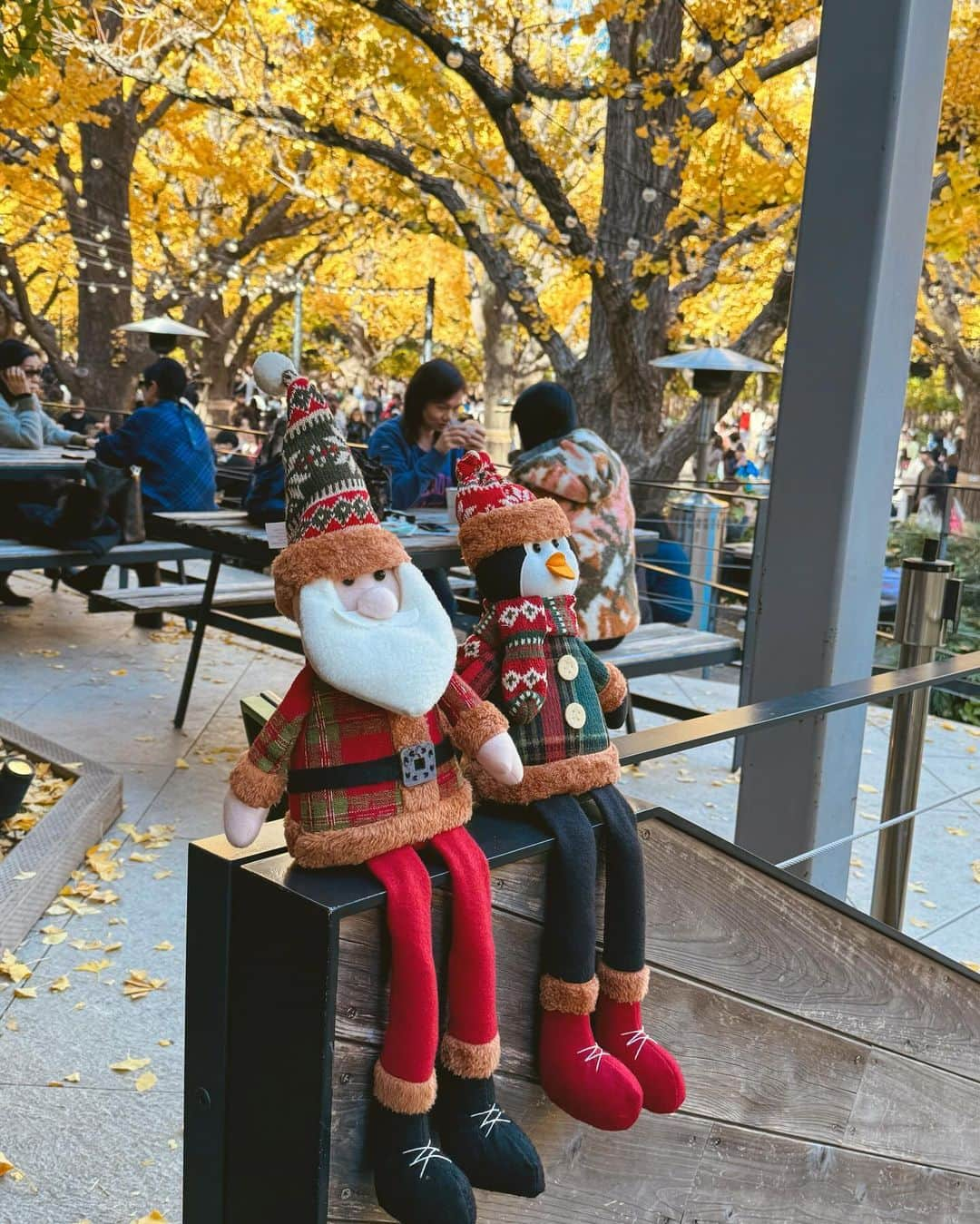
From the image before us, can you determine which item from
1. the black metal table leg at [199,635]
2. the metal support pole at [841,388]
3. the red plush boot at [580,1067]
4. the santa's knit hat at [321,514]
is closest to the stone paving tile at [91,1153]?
the red plush boot at [580,1067]

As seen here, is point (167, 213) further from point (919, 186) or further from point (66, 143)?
point (919, 186)

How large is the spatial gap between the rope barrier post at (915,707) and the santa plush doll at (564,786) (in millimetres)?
1745

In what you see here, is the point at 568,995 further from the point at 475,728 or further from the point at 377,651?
the point at 377,651

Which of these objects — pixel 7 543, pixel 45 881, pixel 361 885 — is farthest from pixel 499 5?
pixel 361 885

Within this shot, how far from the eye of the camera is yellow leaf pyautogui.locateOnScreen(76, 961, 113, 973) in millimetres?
3525

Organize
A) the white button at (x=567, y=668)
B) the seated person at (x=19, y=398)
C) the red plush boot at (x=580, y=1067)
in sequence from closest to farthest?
the red plush boot at (x=580, y=1067) → the white button at (x=567, y=668) → the seated person at (x=19, y=398)

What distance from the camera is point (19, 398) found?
8.05 metres

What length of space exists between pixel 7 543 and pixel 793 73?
1137 centimetres

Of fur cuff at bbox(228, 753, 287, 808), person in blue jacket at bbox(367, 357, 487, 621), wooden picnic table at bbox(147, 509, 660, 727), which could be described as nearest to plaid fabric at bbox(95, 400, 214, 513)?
wooden picnic table at bbox(147, 509, 660, 727)

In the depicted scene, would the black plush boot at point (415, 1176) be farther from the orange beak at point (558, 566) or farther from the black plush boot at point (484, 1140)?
the orange beak at point (558, 566)

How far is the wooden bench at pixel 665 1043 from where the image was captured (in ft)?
4.88

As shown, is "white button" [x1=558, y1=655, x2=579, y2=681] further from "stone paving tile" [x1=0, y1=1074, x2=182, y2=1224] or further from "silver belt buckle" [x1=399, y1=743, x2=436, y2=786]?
"stone paving tile" [x1=0, y1=1074, x2=182, y2=1224]

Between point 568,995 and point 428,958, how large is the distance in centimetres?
34

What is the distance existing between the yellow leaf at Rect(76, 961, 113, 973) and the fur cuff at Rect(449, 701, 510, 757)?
2282 millimetres
